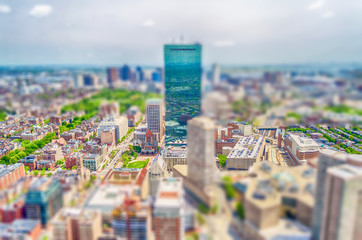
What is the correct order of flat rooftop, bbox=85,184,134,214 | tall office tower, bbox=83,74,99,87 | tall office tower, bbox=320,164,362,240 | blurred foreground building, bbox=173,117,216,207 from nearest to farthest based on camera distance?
tall office tower, bbox=320,164,362,240, flat rooftop, bbox=85,184,134,214, blurred foreground building, bbox=173,117,216,207, tall office tower, bbox=83,74,99,87

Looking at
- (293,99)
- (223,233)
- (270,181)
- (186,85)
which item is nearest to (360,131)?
(293,99)

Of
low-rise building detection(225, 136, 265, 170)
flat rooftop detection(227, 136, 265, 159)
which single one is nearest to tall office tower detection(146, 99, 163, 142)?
flat rooftop detection(227, 136, 265, 159)

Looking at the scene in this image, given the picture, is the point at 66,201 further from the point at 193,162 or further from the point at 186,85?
the point at 186,85

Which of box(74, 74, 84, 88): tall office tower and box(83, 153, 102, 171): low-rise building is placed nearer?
box(83, 153, 102, 171): low-rise building

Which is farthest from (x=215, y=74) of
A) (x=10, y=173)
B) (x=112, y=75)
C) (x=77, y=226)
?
(x=112, y=75)

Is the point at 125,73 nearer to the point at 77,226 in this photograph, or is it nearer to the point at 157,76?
the point at 157,76

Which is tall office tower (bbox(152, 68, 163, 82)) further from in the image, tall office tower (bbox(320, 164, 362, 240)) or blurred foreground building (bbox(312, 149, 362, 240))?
tall office tower (bbox(320, 164, 362, 240))

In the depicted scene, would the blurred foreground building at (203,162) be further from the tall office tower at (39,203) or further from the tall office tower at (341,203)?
the tall office tower at (39,203)
